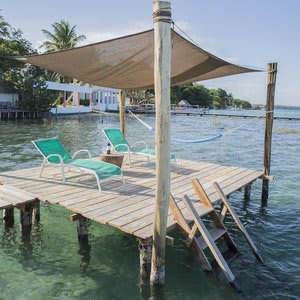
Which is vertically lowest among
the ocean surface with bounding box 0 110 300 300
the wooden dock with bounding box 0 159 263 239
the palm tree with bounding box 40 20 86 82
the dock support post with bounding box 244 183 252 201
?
the ocean surface with bounding box 0 110 300 300

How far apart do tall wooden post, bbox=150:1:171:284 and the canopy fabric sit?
4.25 ft

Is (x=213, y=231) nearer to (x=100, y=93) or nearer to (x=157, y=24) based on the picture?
(x=157, y=24)

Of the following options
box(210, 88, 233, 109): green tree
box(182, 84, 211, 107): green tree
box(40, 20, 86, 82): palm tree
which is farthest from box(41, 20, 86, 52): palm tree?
box(210, 88, 233, 109): green tree

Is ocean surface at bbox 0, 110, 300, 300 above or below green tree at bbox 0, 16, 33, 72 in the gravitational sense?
below

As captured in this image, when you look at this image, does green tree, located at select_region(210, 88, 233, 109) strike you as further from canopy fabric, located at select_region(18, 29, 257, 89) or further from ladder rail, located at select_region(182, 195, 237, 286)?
ladder rail, located at select_region(182, 195, 237, 286)

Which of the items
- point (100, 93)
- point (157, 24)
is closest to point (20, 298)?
point (157, 24)

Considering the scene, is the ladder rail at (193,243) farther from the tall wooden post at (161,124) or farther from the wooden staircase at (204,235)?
the tall wooden post at (161,124)

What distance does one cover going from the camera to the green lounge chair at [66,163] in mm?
5777

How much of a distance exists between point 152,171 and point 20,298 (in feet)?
13.3

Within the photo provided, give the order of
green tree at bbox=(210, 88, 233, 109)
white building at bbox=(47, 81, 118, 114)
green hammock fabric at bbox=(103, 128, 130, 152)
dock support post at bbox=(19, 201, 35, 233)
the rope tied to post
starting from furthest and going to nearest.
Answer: green tree at bbox=(210, 88, 233, 109), white building at bbox=(47, 81, 118, 114), green hammock fabric at bbox=(103, 128, 130, 152), dock support post at bbox=(19, 201, 35, 233), the rope tied to post

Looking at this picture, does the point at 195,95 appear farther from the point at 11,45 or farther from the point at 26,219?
the point at 26,219

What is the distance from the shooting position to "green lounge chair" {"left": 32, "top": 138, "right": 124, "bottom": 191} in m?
5.78

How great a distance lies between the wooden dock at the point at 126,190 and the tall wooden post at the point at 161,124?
10.8 inches

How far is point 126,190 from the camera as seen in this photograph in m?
5.78
